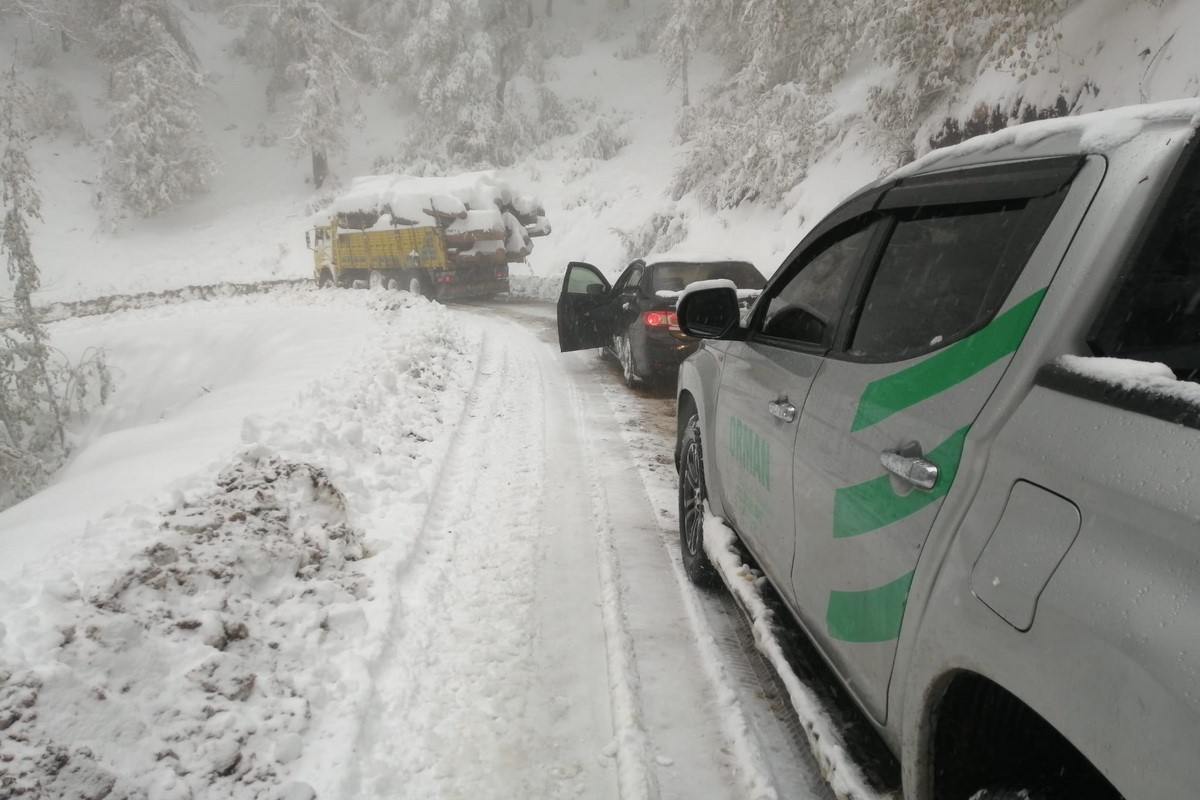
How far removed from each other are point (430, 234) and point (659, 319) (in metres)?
11.4

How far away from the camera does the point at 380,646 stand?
3.15 m

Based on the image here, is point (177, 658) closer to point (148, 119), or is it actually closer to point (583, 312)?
point (583, 312)

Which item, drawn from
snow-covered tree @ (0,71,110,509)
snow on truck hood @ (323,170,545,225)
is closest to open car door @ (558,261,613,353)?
snow-covered tree @ (0,71,110,509)

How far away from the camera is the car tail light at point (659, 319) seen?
7.40 metres

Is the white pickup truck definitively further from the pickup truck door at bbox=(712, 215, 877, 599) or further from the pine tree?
the pine tree

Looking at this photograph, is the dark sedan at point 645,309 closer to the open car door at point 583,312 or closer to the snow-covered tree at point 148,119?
the open car door at point 583,312

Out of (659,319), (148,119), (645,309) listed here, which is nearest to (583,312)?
(645,309)

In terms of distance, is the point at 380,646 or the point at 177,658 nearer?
the point at 177,658

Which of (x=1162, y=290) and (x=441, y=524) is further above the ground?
(x=1162, y=290)

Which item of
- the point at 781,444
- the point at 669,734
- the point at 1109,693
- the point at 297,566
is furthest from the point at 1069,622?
the point at 297,566

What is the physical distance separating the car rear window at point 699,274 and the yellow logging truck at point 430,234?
10782mm

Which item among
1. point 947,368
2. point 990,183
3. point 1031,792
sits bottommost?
point 1031,792

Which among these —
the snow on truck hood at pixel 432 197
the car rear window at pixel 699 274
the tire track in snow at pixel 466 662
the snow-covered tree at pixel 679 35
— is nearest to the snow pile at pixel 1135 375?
the tire track in snow at pixel 466 662

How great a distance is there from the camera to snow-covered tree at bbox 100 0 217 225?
33250 mm
